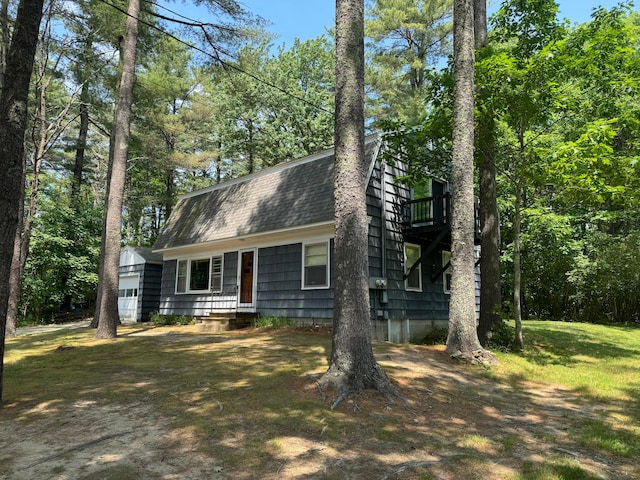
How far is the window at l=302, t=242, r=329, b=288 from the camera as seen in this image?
1141cm

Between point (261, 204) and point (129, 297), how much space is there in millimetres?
8093

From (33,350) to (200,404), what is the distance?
6.36 m

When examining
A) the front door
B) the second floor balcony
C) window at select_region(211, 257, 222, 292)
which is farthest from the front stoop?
the second floor balcony

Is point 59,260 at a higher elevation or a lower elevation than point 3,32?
lower

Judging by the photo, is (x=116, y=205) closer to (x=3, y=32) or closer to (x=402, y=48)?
(x=3, y=32)

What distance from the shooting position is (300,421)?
3.96 metres

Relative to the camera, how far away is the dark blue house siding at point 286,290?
37.3 feet

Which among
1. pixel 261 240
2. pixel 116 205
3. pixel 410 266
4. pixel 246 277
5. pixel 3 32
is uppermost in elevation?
pixel 3 32

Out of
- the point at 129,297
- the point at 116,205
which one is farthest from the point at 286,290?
the point at 129,297

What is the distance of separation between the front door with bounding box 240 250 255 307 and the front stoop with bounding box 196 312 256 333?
0.47 meters

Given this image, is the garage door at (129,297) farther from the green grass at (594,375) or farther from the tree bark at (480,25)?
the tree bark at (480,25)

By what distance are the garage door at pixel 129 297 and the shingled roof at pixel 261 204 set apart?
2443 millimetres

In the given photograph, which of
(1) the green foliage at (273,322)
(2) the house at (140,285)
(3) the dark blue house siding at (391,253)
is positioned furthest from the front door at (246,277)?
(2) the house at (140,285)

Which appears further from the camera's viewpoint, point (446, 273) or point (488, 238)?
point (446, 273)
